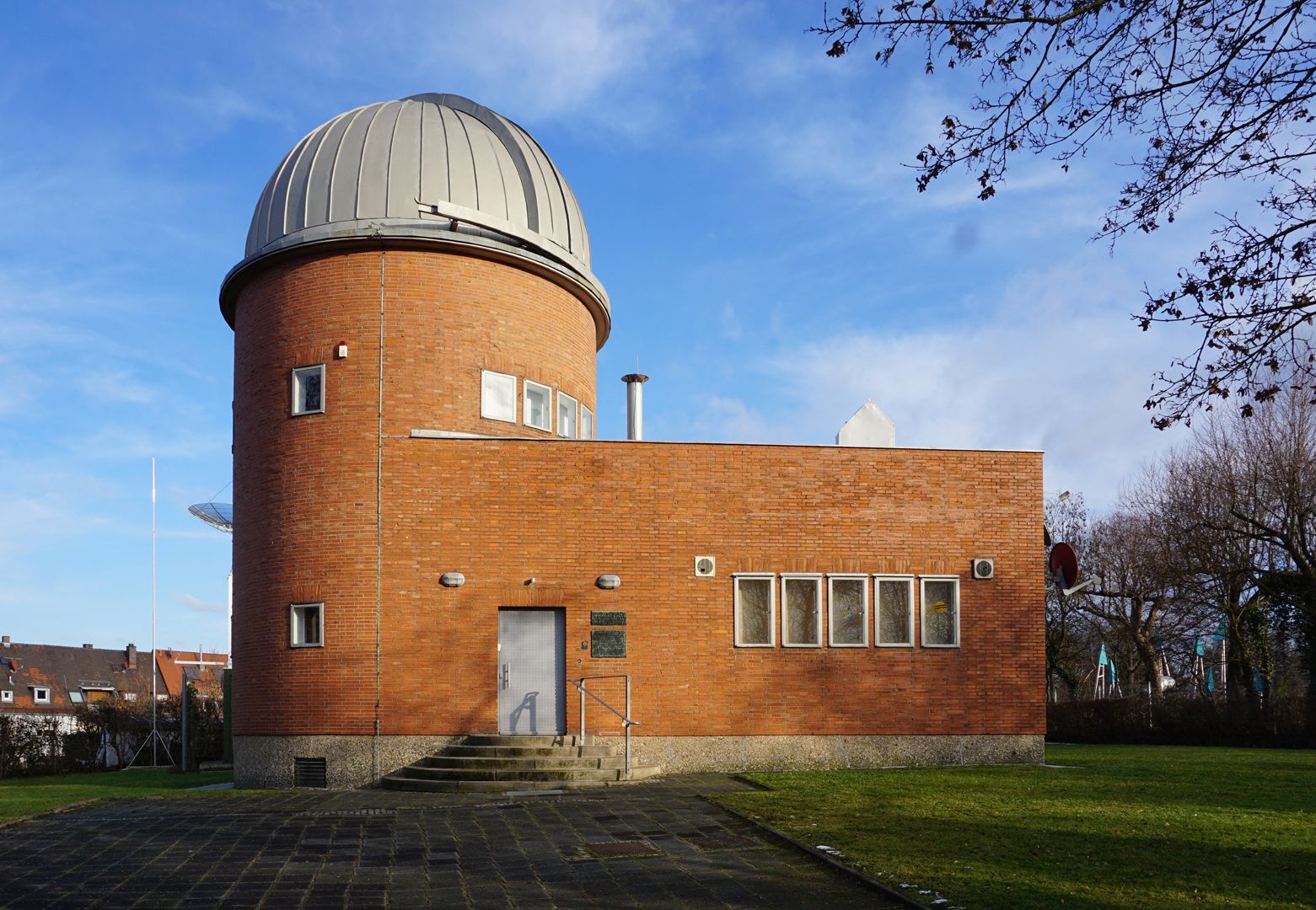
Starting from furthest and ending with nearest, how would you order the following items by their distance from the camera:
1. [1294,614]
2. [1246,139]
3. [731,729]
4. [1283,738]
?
1. [1294,614]
2. [1283,738]
3. [731,729]
4. [1246,139]

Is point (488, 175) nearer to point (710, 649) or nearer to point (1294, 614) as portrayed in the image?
point (710, 649)

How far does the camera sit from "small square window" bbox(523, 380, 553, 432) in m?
18.8

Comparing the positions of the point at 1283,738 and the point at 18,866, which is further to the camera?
the point at 1283,738

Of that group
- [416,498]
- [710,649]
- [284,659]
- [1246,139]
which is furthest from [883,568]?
[1246,139]

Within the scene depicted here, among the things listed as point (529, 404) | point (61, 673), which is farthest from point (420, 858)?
point (61, 673)

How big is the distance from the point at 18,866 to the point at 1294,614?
28.9 m

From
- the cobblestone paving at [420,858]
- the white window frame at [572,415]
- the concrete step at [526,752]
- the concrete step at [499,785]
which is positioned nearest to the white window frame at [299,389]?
the white window frame at [572,415]

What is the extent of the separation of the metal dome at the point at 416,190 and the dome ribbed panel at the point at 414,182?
2cm

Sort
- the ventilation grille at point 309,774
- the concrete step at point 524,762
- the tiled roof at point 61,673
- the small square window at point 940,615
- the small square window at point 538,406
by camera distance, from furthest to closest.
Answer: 1. the tiled roof at point 61,673
2. the small square window at point 538,406
3. the small square window at point 940,615
4. the ventilation grille at point 309,774
5. the concrete step at point 524,762

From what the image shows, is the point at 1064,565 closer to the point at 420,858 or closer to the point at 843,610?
the point at 843,610

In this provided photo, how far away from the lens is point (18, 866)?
9.81 metres

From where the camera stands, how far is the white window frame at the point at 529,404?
61.3 feet

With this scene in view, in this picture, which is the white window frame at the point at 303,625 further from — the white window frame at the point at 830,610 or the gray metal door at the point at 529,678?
the white window frame at the point at 830,610

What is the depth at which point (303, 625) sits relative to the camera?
17141 mm
